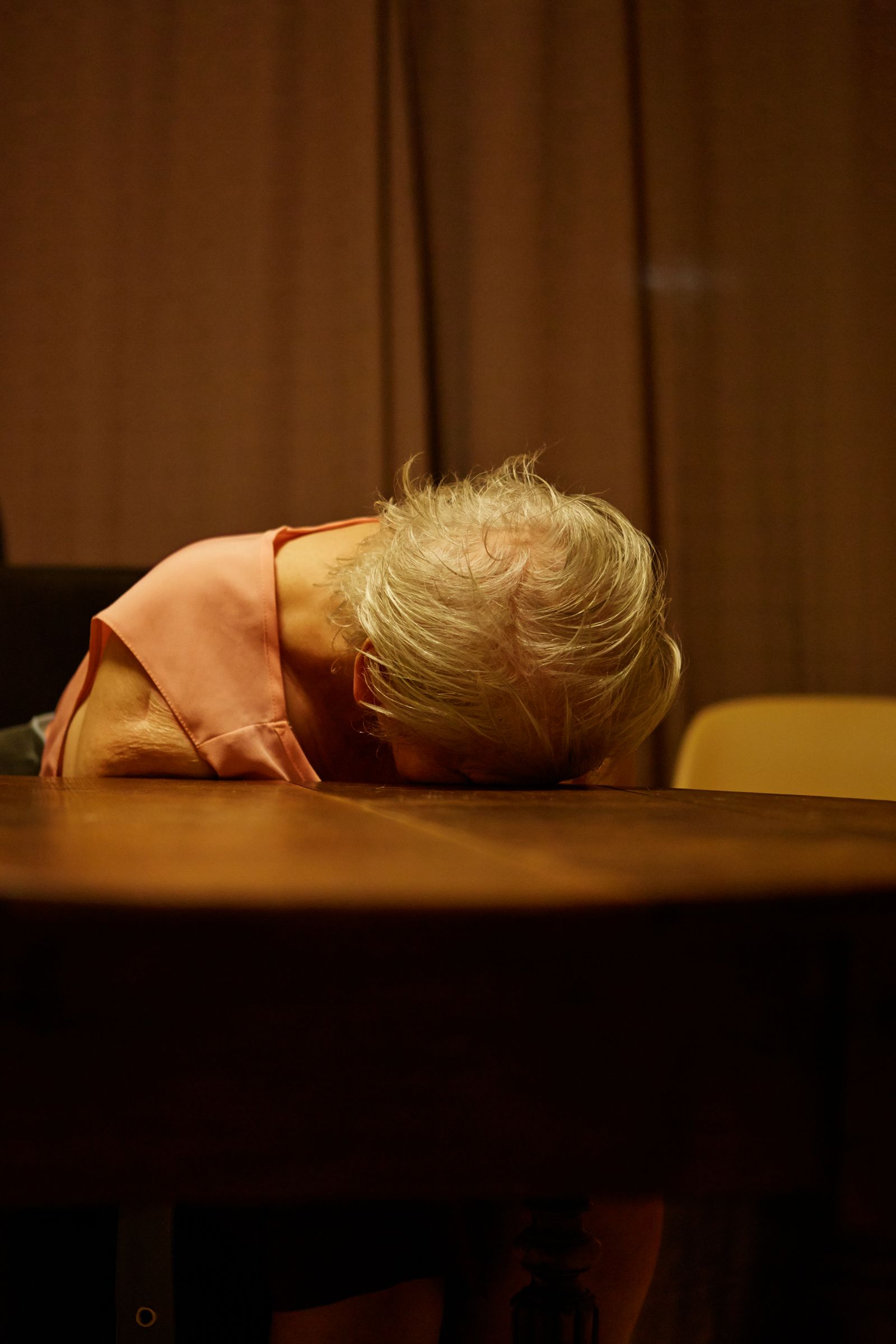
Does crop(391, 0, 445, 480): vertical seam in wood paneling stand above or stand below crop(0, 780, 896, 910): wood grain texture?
above

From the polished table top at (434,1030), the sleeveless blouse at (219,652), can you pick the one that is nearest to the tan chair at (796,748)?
the sleeveless blouse at (219,652)

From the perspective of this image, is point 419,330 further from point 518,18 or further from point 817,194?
point 817,194

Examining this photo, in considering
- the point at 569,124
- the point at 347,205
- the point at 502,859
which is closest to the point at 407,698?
the point at 502,859

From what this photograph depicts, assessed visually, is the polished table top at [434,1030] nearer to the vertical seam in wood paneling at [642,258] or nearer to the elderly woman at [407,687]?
the elderly woman at [407,687]

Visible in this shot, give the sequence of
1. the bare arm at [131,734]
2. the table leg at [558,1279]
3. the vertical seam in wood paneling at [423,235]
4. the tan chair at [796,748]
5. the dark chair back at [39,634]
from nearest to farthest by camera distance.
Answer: the table leg at [558,1279]
the bare arm at [131,734]
the dark chair back at [39,634]
the tan chair at [796,748]
the vertical seam in wood paneling at [423,235]

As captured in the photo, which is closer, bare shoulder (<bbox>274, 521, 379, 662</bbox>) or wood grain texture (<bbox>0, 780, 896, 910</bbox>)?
wood grain texture (<bbox>0, 780, 896, 910</bbox>)

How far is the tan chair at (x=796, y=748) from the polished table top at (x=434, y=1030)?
50.1 inches

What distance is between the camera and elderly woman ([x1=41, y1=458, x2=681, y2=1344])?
0.76 m

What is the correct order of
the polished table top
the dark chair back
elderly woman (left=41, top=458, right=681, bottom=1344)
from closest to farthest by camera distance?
the polished table top → elderly woman (left=41, top=458, right=681, bottom=1344) → the dark chair back

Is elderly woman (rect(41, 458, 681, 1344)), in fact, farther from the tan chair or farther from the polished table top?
the tan chair

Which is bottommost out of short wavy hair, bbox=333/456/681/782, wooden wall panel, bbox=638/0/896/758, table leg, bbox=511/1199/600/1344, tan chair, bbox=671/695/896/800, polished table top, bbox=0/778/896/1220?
table leg, bbox=511/1199/600/1344

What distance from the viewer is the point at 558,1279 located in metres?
0.58

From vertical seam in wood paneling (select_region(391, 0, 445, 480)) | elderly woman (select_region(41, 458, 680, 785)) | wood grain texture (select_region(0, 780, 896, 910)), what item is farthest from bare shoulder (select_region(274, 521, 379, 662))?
vertical seam in wood paneling (select_region(391, 0, 445, 480))

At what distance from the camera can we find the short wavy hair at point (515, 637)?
2.59ft
